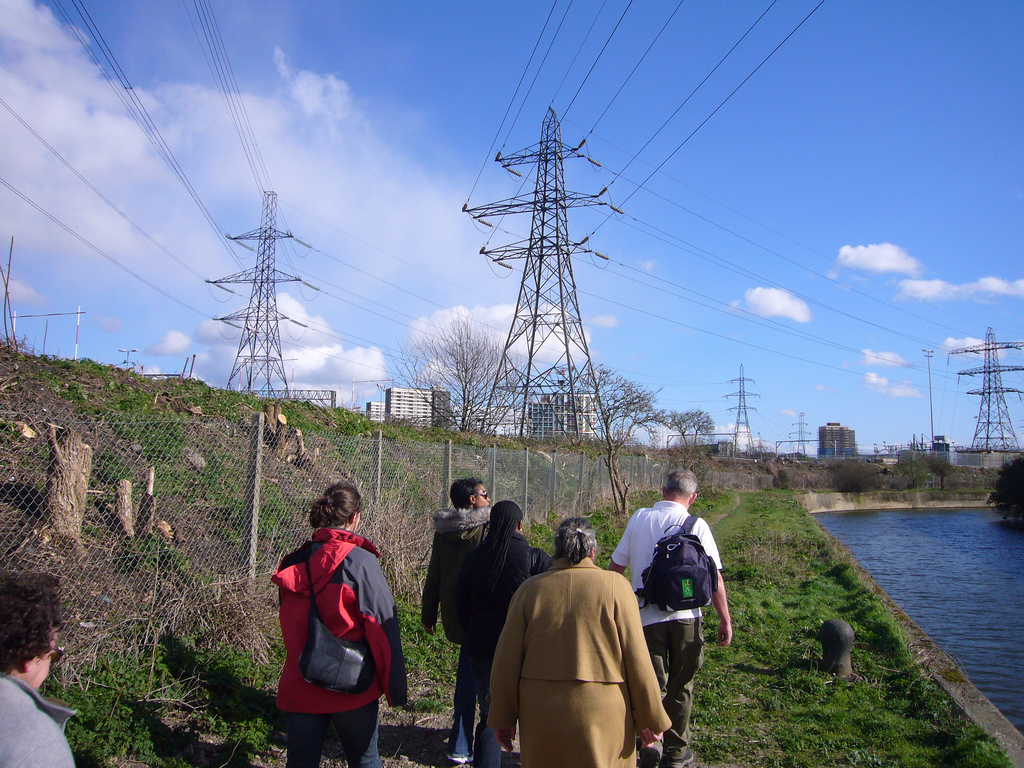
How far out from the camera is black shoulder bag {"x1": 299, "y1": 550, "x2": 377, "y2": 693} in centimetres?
292

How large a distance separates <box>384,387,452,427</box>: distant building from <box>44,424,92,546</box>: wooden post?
48.3 ft

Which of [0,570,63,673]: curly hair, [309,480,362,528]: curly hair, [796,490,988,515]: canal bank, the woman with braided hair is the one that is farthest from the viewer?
[796,490,988,515]: canal bank

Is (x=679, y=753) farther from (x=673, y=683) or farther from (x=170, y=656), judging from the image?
(x=170, y=656)

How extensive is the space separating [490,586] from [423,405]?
2178 cm

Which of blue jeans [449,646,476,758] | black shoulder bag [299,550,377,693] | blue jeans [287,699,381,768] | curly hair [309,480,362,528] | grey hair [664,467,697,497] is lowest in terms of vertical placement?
blue jeans [449,646,476,758]

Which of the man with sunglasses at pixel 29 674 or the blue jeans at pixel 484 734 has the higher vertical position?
the man with sunglasses at pixel 29 674

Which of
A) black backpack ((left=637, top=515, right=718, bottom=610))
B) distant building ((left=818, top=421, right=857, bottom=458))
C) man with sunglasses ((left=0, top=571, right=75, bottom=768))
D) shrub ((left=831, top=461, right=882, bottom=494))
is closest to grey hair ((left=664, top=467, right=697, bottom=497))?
black backpack ((left=637, top=515, right=718, bottom=610))

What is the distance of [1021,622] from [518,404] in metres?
14.1

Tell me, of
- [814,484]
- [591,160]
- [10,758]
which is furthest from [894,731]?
[814,484]

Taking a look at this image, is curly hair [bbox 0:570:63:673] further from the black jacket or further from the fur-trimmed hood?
the fur-trimmed hood

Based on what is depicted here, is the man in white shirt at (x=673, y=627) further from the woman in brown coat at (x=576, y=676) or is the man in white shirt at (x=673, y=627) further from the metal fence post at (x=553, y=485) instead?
the metal fence post at (x=553, y=485)

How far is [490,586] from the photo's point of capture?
3.62 metres

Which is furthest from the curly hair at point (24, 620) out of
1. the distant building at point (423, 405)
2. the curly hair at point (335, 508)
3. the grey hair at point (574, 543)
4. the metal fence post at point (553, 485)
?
the distant building at point (423, 405)

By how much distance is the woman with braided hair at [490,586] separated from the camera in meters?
3.62
